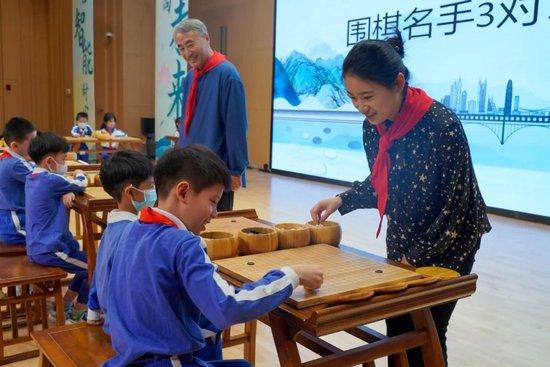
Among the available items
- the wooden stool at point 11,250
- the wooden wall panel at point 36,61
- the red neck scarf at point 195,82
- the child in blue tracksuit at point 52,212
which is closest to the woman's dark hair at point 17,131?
the child in blue tracksuit at point 52,212

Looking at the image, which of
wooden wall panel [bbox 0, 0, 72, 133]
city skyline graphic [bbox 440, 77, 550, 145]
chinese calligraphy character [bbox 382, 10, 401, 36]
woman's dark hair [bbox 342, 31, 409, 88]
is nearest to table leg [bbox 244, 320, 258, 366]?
woman's dark hair [bbox 342, 31, 409, 88]

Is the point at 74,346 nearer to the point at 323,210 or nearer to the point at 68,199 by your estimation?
the point at 323,210

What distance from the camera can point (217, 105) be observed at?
2.80 m

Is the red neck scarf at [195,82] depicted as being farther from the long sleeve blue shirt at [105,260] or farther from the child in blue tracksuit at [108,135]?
the child in blue tracksuit at [108,135]

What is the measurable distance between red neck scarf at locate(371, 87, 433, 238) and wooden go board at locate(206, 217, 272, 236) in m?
0.36

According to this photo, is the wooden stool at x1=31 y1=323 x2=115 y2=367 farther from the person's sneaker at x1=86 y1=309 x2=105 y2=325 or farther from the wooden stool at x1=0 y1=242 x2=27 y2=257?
the wooden stool at x1=0 y1=242 x2=27 y2=257

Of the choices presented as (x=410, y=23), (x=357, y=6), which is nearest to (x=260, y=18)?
(x=357, y=6)

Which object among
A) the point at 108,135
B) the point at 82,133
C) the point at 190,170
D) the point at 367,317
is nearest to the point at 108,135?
the point at 108,135

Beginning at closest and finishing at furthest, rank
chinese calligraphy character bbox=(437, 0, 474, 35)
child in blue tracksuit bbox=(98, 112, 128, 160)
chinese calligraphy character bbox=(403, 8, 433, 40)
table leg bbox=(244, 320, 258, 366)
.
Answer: table leg bbox=(244, 320, 258, 366) < chinese calligraphy character bbox=(437, 0, 474, 35) < chinese calligraphy character bbox=(403, 8, 433, 40) < child in blue tracksuit bbox=(98, 112, 128, 160)

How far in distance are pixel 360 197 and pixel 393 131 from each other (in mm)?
303

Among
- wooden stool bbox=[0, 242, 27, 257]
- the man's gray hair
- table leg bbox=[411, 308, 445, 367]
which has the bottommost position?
wooden stool bbox=[0, 242, 27, 257]

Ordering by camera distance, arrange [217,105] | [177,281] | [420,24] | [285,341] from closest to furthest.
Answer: [177,281] → [285,341] → [217,105] → [420,24]

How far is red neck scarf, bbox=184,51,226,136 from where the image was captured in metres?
2.79

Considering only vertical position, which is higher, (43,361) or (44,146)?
(44,146)
